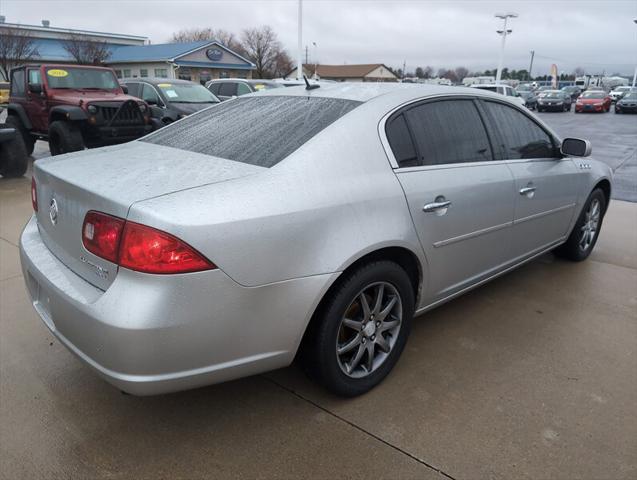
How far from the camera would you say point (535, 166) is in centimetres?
354

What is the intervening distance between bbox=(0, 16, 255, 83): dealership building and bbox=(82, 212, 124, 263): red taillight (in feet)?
136

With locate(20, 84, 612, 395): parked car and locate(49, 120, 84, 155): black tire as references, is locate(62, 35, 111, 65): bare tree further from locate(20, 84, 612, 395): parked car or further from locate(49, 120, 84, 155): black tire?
locate(20, 84, 612, 395): parked car

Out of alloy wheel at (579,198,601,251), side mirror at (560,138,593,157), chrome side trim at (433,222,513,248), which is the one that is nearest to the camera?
chrome side trim at (433,222,513,248)

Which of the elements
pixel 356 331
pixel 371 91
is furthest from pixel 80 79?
pixel 356 331

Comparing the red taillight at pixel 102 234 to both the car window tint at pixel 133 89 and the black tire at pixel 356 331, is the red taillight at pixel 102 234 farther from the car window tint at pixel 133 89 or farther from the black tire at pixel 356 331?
the car window tint at pixel 133 89

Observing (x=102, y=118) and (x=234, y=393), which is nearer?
(x=234, y=393)

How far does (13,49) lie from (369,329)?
141 feet

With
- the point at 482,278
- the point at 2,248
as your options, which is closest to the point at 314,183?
the point at 482,278

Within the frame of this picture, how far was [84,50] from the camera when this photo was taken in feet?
135

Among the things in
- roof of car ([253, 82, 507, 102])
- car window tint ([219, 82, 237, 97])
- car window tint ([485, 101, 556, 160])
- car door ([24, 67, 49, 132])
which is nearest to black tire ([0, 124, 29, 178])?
car door ([24, 67, 49, 132])

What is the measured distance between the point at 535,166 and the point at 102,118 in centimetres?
762

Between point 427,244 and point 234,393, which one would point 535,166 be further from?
point 234,393

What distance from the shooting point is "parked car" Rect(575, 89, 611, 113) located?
30.6m

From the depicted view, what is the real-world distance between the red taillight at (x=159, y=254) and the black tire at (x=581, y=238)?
3.66 meters
